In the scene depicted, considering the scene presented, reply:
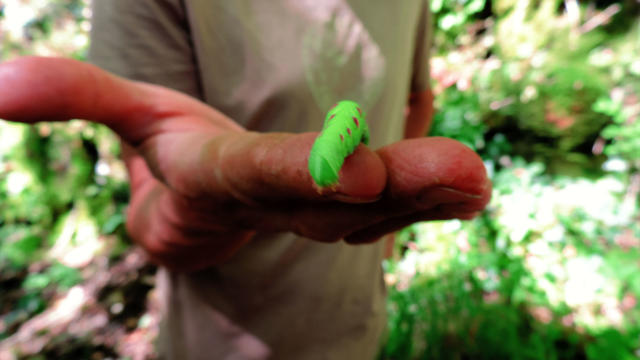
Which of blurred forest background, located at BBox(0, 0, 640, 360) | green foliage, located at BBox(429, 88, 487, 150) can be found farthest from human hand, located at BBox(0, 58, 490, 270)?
green foliage, located at BBox(429, 88, 487, 150)

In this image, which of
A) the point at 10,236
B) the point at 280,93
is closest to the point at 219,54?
the point at 280,93

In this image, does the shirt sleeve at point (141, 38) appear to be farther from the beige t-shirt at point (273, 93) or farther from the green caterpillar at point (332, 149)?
the green caterpillar at point (332, 149)

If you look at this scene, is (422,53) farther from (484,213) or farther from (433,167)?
(484,213)

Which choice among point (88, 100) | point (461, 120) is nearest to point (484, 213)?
point (461, 120)

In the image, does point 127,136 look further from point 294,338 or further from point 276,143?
point 294,338

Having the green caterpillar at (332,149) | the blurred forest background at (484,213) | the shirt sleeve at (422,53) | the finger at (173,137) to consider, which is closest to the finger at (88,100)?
the finger at (173,137)

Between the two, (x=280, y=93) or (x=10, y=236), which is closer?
(x=280, y=93)
